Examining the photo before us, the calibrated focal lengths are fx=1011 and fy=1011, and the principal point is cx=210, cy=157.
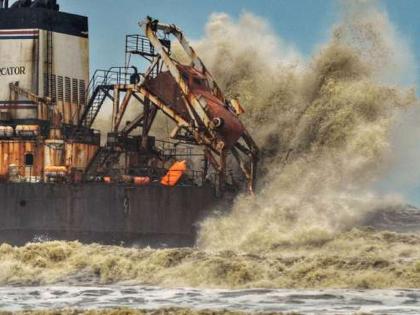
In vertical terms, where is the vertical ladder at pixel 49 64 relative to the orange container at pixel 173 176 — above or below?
above

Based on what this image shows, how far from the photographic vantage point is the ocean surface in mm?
25609

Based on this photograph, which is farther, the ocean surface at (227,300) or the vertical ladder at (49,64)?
the vertical ladder at (49,64)

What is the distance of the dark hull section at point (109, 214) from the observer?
39281 mm

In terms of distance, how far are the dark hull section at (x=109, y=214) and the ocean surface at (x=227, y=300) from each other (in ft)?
28.2

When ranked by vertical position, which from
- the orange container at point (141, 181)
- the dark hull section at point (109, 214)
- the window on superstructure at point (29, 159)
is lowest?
the dark hull section at point (109, 214)

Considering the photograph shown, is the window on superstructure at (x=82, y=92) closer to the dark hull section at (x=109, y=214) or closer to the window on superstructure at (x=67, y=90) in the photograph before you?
the window on superstructure at (x=67, y=90)

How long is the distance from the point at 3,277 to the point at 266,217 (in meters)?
11.3

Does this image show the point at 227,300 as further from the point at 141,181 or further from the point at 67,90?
the point at 67,90

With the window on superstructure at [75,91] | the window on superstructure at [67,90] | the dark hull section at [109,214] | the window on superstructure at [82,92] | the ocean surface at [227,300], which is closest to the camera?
the ocean surface at [227,300]

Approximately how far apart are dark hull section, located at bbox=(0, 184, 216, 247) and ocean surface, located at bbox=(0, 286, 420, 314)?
8.60 metres

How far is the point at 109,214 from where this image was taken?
3956 centimetres

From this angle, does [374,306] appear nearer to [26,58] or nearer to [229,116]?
[229,116]

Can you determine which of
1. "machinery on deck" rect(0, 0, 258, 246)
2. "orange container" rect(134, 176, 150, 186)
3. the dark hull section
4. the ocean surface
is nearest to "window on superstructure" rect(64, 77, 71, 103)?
"machinery on deck" rect(0, 0, 258, 246)

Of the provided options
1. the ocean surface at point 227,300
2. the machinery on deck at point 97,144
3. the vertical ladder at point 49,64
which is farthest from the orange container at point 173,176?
the ocean surface at point 227,300
